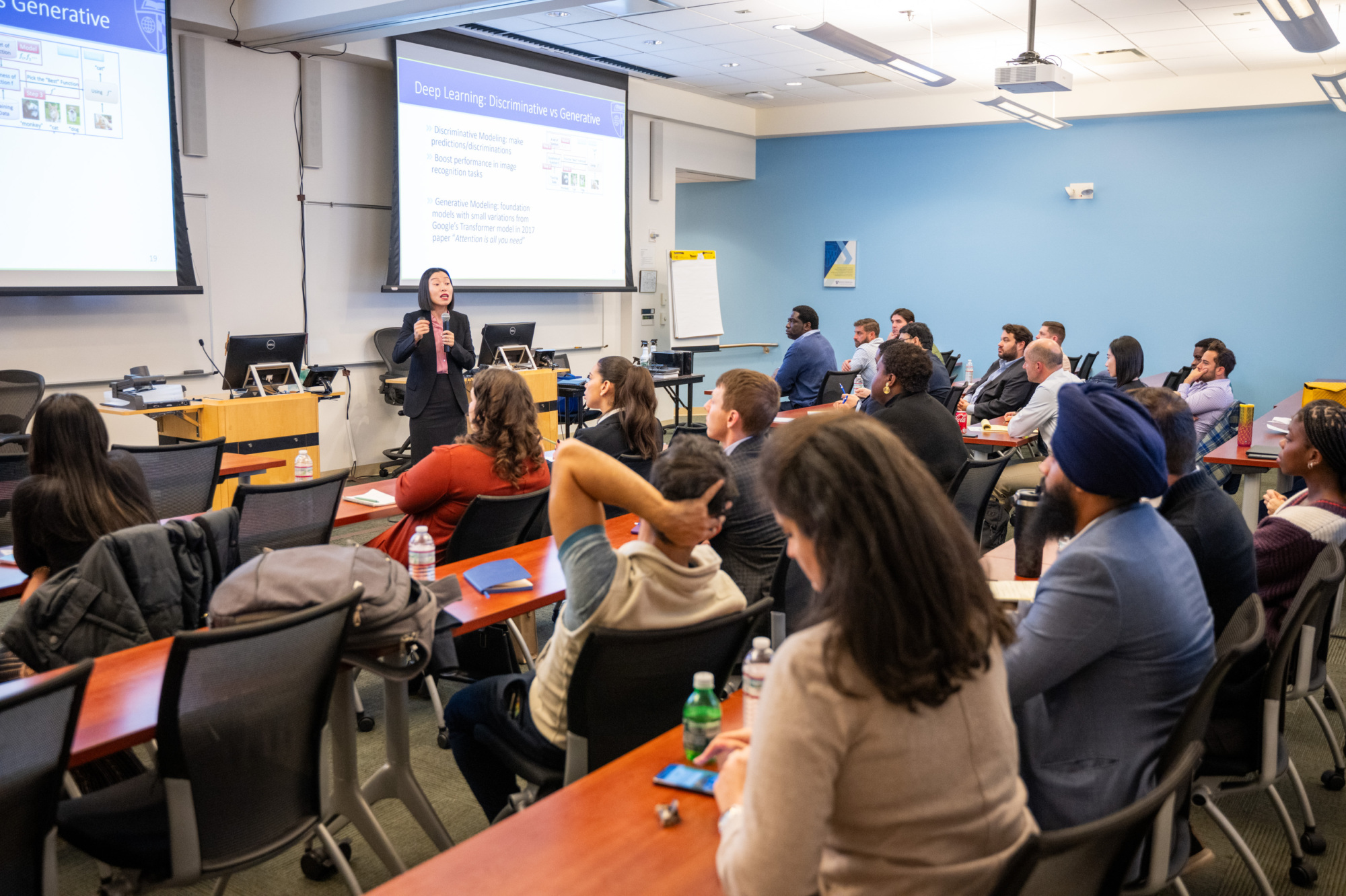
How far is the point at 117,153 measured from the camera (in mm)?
6035

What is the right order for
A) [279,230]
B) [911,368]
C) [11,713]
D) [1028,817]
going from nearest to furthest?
1. [1028,817]
2. [11,713]
3. [911,368]
4. [279,230]

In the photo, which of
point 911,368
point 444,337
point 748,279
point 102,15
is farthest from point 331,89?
point 748,279

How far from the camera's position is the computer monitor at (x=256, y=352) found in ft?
19.9

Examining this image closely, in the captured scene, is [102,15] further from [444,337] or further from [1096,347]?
[1096,347]

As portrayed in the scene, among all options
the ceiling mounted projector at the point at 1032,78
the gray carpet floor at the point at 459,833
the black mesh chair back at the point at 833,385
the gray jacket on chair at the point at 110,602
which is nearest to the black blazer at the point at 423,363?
the black mesh chair back at the point at 833,385

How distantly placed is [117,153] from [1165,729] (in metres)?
6.47

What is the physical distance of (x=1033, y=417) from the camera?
5.64 metres

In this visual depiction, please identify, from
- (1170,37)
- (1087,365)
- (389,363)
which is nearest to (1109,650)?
(389,363)

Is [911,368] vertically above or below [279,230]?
below

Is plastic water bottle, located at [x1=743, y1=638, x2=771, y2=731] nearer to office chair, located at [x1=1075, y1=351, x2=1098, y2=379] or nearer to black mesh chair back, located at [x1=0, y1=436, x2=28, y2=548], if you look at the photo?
black mesh chair back, located at [x1=0, y1=436, x2=28, y2=548]

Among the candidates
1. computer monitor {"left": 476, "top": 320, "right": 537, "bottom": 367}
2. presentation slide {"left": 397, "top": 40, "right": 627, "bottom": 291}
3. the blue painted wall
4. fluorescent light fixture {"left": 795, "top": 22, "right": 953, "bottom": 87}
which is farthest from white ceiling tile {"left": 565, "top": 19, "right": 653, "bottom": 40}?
the blue painted wall

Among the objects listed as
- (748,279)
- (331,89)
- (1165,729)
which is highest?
(331,89)

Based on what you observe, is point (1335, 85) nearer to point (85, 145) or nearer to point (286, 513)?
point (286, 513)

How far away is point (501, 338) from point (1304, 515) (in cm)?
620
